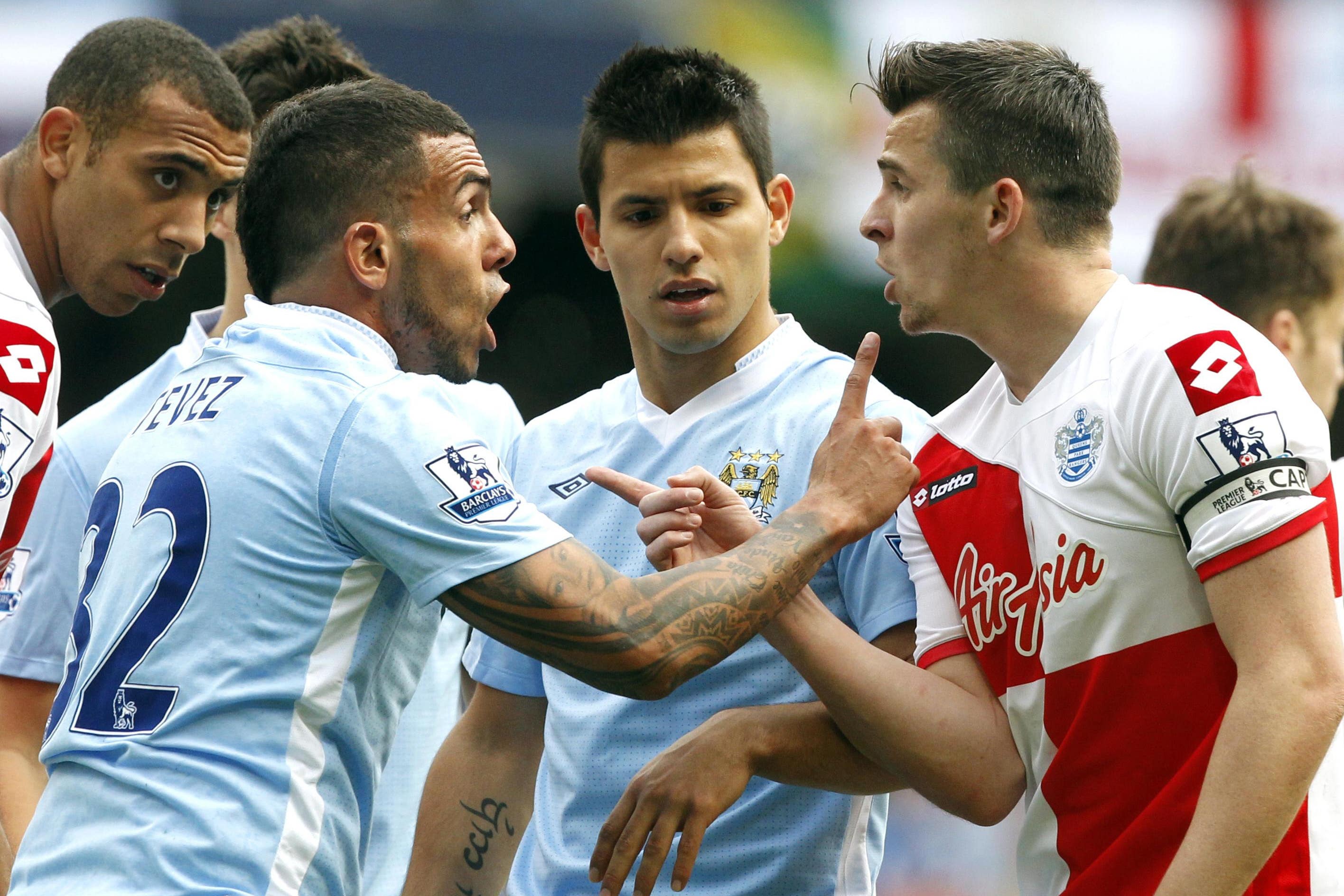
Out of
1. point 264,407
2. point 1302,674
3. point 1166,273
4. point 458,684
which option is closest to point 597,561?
point 264,407

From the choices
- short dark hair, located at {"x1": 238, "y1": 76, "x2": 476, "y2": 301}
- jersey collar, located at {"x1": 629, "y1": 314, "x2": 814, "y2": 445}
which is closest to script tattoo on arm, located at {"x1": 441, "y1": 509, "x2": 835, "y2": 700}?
jersey collar, located at {"x1": 629, "y1": 314, "x2": 814, "y2": 445}

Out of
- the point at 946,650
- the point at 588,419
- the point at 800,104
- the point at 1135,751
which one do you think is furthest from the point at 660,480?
the point at 800,104

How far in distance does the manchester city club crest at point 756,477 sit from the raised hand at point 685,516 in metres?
0.14

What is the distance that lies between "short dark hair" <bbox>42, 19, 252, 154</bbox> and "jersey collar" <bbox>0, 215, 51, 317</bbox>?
29cm

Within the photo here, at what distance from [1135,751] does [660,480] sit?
1259 mm

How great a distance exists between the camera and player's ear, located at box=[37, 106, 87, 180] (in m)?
3.79

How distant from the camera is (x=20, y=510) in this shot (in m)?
3.85

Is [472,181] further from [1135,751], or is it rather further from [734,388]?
[1135,751]

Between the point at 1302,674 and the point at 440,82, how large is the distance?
9286 mm

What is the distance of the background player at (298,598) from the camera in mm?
2605

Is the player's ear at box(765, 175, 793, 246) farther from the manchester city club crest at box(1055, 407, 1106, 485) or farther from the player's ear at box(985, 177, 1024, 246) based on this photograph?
the manchester city club crest at box(1055, 407, 1106, 485)

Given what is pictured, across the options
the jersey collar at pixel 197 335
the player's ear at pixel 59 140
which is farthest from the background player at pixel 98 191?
the jersey collar at pixel 197 335

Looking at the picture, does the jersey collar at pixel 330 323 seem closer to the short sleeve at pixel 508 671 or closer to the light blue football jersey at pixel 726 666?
the light blue football jersey at pixel 726 666

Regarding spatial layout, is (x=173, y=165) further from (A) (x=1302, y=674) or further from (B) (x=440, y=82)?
(B) (x=440, y=82)
